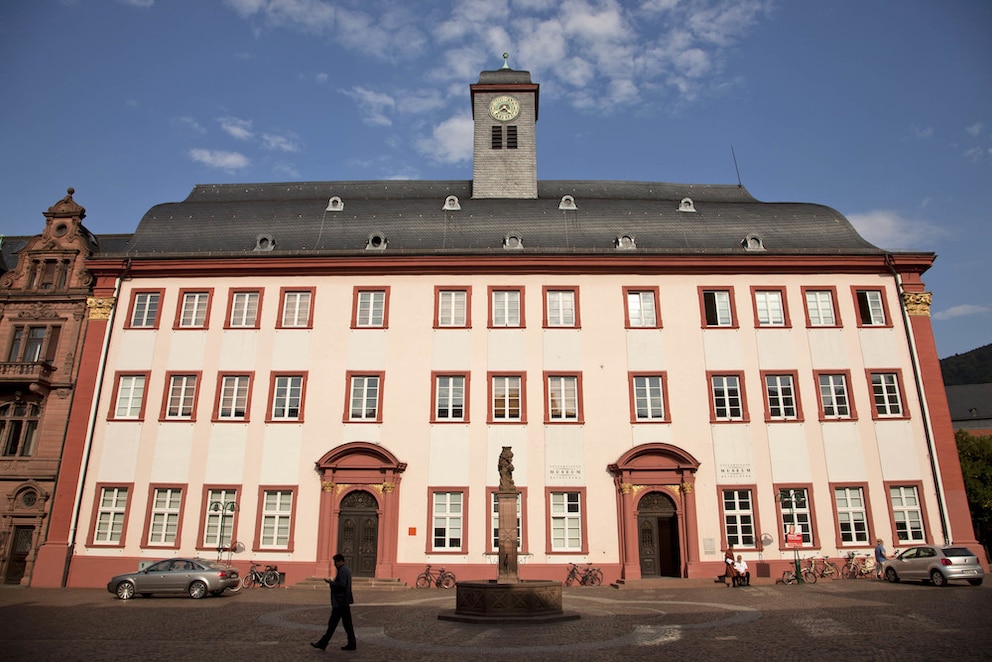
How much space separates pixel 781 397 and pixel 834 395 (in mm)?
2142

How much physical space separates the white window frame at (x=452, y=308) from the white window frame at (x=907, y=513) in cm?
1804

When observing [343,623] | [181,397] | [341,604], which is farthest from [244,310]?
[343,623]

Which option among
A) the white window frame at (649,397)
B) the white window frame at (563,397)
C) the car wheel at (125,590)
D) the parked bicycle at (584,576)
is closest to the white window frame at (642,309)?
the white window frame at (649,397)

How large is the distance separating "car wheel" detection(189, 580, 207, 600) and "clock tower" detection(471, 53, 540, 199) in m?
22.9

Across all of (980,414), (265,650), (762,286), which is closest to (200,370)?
(265,650)

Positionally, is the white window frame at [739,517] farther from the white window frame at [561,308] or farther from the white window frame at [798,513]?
the white window frame at [561,308]

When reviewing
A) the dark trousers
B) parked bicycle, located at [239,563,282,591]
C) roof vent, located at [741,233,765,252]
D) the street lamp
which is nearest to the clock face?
roof vent, located at [741,233,765,252]

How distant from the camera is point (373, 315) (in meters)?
29.0

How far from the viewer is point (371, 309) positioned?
29.1 m

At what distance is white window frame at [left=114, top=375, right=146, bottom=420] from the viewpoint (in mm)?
28156

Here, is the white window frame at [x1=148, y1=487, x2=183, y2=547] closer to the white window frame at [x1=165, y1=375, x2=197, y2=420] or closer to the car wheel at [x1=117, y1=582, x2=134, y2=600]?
the white window frame at [x1=165, y1=375, x2=197, y2=420]

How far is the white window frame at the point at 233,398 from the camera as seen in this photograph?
27812 mm

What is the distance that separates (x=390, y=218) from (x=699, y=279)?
13972 mm

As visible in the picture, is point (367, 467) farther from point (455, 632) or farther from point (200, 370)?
point (455, 632)
